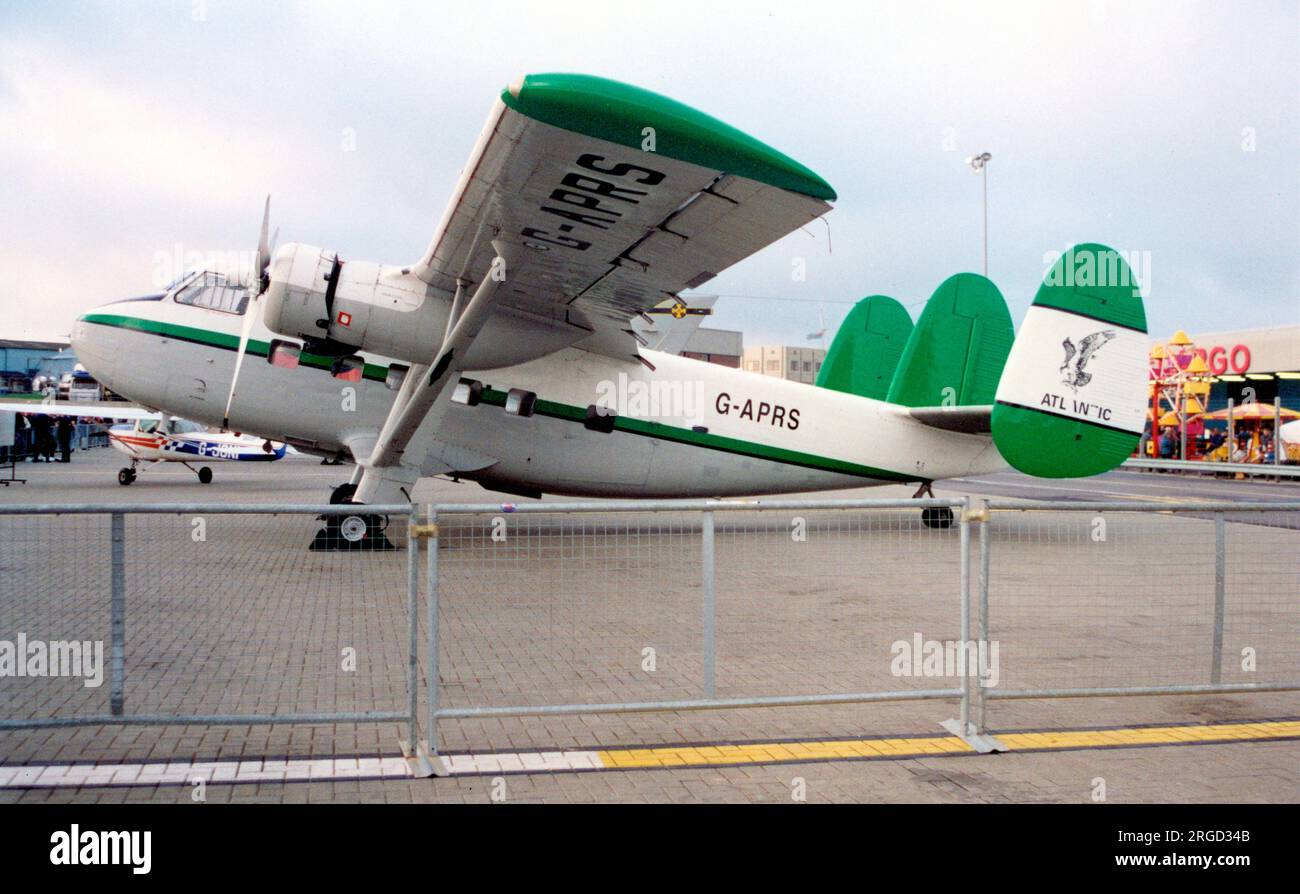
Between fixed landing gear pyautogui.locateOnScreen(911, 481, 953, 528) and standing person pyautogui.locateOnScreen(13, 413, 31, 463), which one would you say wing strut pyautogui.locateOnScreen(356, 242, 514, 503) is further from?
standing person pyautogui.locateOnScreen(13, 413, 31, 463)

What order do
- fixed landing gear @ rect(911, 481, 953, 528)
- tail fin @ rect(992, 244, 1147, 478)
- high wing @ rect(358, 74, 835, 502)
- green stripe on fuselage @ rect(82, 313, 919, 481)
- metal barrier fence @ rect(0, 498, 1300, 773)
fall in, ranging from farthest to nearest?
green stripe on fuselage @ rect(82, 313, 919, 481) → tail fin @ rect(992, 244, 1147, 478) → high wing @ rect(358, 74, 835, 502) → fixed landing gear @ rect(911, 481, 953, 528) → metal barrier fence @ rect(0, 498, 1300, 773)

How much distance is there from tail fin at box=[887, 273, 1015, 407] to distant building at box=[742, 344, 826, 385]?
6781 centimetres

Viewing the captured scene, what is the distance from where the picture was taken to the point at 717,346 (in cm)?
9019

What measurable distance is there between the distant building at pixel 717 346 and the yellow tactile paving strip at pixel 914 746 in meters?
80.4

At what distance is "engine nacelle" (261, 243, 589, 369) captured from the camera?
11.9 meters

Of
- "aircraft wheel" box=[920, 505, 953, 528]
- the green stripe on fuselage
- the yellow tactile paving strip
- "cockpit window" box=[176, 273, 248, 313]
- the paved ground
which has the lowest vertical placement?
the yellow tactile paving strip

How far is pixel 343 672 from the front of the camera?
6609mm

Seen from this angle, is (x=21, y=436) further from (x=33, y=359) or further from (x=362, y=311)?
(x=33, y=359)

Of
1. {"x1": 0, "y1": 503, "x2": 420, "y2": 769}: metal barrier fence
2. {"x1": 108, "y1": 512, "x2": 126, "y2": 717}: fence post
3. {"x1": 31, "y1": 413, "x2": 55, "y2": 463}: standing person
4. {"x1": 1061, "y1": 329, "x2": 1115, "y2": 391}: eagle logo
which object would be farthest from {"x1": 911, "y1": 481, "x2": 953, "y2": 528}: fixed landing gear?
{"x1": 31, "y1": 413, "x2": 55, "y2": 463}: standing person

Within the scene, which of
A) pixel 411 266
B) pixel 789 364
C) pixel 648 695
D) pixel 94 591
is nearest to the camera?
pixel 94 591

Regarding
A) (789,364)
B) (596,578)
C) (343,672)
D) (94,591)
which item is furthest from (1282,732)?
(789,364)

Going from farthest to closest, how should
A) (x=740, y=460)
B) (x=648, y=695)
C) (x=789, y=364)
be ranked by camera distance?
(x=789, y=364)
(x=740, y=460)
(x=648, y=695)
